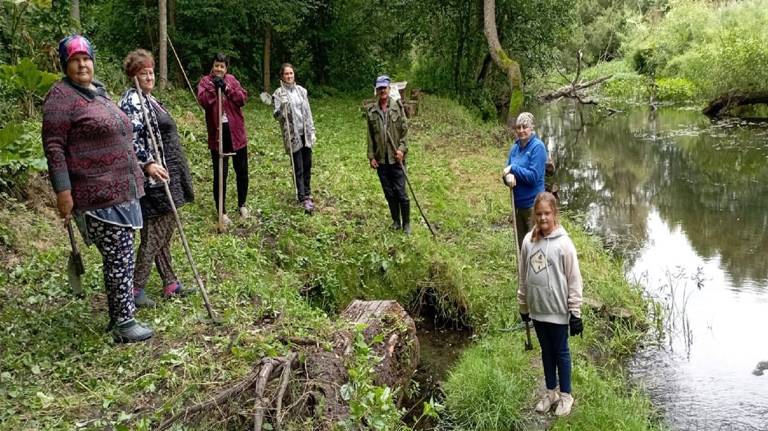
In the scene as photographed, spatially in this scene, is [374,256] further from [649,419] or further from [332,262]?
[649,419]

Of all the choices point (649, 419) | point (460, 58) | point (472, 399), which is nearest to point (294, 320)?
point (472, 399)

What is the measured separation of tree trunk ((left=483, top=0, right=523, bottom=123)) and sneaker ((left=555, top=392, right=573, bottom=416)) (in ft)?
37.5

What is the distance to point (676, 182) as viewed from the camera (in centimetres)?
1371

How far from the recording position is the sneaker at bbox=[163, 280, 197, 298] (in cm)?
494

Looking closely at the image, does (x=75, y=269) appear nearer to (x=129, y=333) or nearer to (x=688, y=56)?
(x=129, y=333)

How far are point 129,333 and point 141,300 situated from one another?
1.90 ft

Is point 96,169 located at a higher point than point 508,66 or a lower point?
lower

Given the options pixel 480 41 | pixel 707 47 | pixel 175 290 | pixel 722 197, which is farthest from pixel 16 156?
pixel 707 47

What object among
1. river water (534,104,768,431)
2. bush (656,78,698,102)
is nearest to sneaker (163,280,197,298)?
river water (534,104,768,431)

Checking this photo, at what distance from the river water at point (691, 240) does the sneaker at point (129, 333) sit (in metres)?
4.07

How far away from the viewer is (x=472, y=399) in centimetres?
510

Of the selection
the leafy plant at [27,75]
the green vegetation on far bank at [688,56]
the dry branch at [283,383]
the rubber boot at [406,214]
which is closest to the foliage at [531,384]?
the rubber boot at [406,214]

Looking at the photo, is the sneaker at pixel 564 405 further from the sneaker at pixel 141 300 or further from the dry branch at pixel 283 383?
the sneaker at pixel 141 300

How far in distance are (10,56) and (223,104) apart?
3385 millimetres
